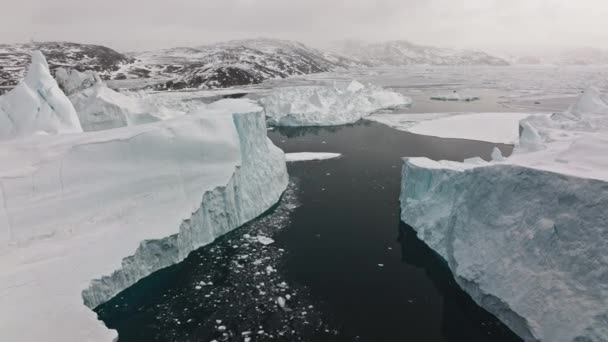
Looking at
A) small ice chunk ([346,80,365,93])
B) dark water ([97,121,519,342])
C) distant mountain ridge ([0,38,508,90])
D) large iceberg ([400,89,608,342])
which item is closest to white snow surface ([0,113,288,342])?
dark water ([97,121,519,342])

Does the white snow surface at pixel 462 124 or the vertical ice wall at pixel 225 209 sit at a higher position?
the white snow surface at pixel 462 124

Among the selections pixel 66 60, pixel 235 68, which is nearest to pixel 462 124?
pixel 235 68

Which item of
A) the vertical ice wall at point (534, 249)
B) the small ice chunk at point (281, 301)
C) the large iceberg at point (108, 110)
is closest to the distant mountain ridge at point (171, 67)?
the large iceberg at point (108, 110)

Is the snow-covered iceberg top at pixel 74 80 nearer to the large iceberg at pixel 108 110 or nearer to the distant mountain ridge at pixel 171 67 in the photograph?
the large iceberg at pixel 108 110

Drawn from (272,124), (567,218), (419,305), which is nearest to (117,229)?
(419,305)

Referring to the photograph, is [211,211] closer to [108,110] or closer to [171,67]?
[108,110]

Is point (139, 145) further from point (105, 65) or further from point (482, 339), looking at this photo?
point (105, 65)
